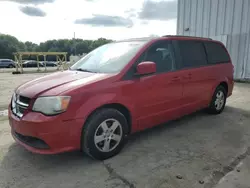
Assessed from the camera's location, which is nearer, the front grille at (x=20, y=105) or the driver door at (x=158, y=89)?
the front grille at (x=20, y=105)

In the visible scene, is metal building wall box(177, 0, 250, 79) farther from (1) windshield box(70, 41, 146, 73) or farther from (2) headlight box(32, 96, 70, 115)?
(2) headlight box(32, 96, 70, 115)

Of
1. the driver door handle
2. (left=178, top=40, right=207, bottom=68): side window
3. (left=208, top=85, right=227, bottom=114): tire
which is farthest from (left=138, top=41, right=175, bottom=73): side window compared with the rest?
(left=208, top=85, right=227, bottom=114): tire

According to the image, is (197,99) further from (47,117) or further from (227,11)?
(227,11)

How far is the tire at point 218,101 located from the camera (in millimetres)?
4494

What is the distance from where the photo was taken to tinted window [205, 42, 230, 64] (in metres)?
4.33

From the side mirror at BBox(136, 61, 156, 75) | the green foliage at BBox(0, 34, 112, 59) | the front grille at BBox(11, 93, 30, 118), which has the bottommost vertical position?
the front grille at BBox(11, 93, 30, 118)

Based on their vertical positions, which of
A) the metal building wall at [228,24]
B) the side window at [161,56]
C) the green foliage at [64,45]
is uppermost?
the green foliage at [64,45]

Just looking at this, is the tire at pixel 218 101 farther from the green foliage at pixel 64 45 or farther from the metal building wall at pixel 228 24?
the green foliage at pixel 64 45

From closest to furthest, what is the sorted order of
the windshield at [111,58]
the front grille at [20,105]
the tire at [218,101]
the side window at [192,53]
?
the front grille at [20,105] < the windshield at [111,58] < the side window at [192,53] < the tire at [218,101]

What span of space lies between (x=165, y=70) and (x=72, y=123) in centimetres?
172

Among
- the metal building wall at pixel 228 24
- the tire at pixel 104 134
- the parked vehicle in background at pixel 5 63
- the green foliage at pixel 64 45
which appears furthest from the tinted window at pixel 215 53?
the green foliage at pixel 64 45

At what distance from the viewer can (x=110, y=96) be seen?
8.65 ft

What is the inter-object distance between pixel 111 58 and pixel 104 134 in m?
1.19

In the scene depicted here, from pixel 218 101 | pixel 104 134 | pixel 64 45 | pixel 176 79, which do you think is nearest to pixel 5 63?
pixel 218 101
